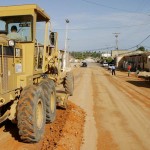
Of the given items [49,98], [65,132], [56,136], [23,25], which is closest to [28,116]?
[56,136]

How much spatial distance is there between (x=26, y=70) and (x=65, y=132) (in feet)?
6.98

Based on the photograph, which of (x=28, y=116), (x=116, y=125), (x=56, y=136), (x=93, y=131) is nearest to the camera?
(x=28, y=116)

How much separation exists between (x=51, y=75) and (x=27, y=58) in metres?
3.36

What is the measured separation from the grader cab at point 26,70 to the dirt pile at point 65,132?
323 mm

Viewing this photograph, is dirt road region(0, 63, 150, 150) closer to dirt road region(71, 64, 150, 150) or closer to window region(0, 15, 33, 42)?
dirt road region(71, 64, 150, 150)

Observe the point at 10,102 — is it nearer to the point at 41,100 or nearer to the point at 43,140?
the point at 41,100

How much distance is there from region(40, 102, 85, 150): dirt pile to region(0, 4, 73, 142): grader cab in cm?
32

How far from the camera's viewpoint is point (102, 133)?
920 cm

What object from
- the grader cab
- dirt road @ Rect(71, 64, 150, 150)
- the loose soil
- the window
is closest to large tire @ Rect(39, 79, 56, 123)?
the grader cab

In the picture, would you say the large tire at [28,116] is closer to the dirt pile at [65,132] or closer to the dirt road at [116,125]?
the dirt pile at [65,132]

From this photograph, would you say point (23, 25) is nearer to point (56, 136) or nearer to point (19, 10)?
point (19, 10)

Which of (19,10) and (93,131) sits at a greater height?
(19,10)

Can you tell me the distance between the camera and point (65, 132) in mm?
8570

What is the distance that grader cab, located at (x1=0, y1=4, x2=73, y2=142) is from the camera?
7070 mm
